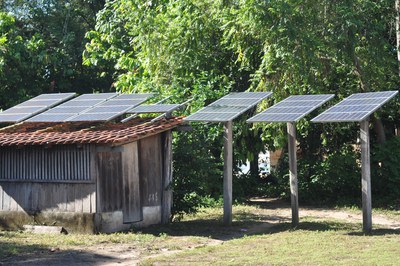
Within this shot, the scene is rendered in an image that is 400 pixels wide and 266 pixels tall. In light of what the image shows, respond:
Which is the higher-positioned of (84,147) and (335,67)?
(335,67)

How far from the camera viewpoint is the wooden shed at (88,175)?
15375 mm

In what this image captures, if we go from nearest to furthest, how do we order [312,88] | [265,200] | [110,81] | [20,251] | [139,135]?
[20,251]
[139,135]
[312,88]
[265,200]
[110,81]

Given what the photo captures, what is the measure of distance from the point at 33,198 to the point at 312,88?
7.77 m

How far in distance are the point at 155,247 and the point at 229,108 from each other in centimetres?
401

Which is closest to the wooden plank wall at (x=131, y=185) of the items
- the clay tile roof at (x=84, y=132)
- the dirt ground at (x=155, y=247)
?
the clay tile roof at (x=84, y=132)

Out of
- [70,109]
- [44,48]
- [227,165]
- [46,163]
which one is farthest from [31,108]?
[44,48]

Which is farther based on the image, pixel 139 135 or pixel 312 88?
pixel 312 88

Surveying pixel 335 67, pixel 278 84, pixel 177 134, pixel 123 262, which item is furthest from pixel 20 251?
pixel 335 67

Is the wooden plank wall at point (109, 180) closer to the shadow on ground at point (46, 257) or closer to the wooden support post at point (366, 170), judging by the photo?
the shadow on ground at point (46, 257)

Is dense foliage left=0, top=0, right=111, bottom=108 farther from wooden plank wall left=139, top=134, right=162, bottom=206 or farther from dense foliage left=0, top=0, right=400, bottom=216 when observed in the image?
wooden plank wall left=139, top=134, right=162, bottom=206

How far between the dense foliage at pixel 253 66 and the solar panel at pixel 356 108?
360 cm

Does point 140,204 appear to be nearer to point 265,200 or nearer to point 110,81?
point 265,200

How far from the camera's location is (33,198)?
16266 millimetres

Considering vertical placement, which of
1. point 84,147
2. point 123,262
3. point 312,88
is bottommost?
point 123,262
